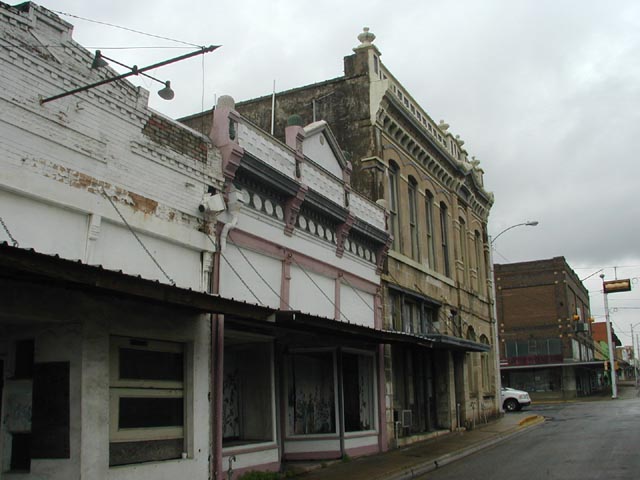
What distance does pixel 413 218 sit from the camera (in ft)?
76.1

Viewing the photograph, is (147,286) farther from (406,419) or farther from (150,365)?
(406,419)

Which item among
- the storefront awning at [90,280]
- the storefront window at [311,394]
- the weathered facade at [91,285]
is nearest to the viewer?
the storefront awning at [90,280]

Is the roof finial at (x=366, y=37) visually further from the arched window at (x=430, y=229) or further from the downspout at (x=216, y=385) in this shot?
the downspout at (x=216, y=385)

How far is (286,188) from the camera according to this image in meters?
14.6

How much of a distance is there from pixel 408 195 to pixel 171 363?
1318 centimetres

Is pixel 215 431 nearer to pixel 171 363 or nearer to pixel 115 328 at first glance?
pixel 171 363

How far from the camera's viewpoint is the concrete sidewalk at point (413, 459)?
45.2ft

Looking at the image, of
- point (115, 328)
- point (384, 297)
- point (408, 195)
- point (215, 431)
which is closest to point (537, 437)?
point (384, 297)

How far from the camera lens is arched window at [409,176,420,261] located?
2281 centimetres

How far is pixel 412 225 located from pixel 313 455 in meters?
9.68

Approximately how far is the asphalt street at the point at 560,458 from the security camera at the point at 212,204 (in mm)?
6709

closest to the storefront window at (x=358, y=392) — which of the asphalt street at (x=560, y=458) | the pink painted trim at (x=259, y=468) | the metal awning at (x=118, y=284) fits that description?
the asphalt street at (x=560, y=458)

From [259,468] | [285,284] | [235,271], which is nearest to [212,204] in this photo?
[235,271]

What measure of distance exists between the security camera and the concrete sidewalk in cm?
524
